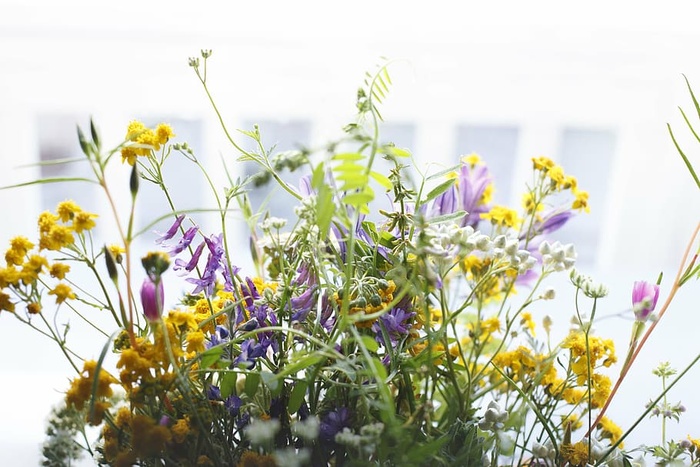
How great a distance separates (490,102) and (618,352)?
0.68 meters

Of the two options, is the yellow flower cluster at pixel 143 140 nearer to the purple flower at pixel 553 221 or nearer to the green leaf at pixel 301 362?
the green leaf at pixel 301 362

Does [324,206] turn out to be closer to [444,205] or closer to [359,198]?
[359,198]

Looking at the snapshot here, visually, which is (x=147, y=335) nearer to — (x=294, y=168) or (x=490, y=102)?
(x=294, y=168)

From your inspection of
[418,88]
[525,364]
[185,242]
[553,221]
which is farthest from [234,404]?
[418,88]

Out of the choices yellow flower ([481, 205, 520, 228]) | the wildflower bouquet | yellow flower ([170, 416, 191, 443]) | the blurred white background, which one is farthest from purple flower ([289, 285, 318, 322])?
the blurred white background

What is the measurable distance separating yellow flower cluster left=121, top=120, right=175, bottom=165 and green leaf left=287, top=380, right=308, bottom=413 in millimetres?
187

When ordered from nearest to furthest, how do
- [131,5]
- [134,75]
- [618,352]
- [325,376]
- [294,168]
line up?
1. [294,168]
2. [325,376]
3. [618,352]
4. [131,5]
5. [134,75]

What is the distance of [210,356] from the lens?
0.47m

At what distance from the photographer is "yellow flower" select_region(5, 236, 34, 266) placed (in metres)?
0.48

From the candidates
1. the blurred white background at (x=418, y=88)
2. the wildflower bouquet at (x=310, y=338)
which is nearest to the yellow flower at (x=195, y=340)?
the wildflower bouquet at (x=310, y=338)

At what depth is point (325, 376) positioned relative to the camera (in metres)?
0.50

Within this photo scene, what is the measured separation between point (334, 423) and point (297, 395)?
34 millimetres

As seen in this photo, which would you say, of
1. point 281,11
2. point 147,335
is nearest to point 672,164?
point 281,11

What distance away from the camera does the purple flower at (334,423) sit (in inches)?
19.4
